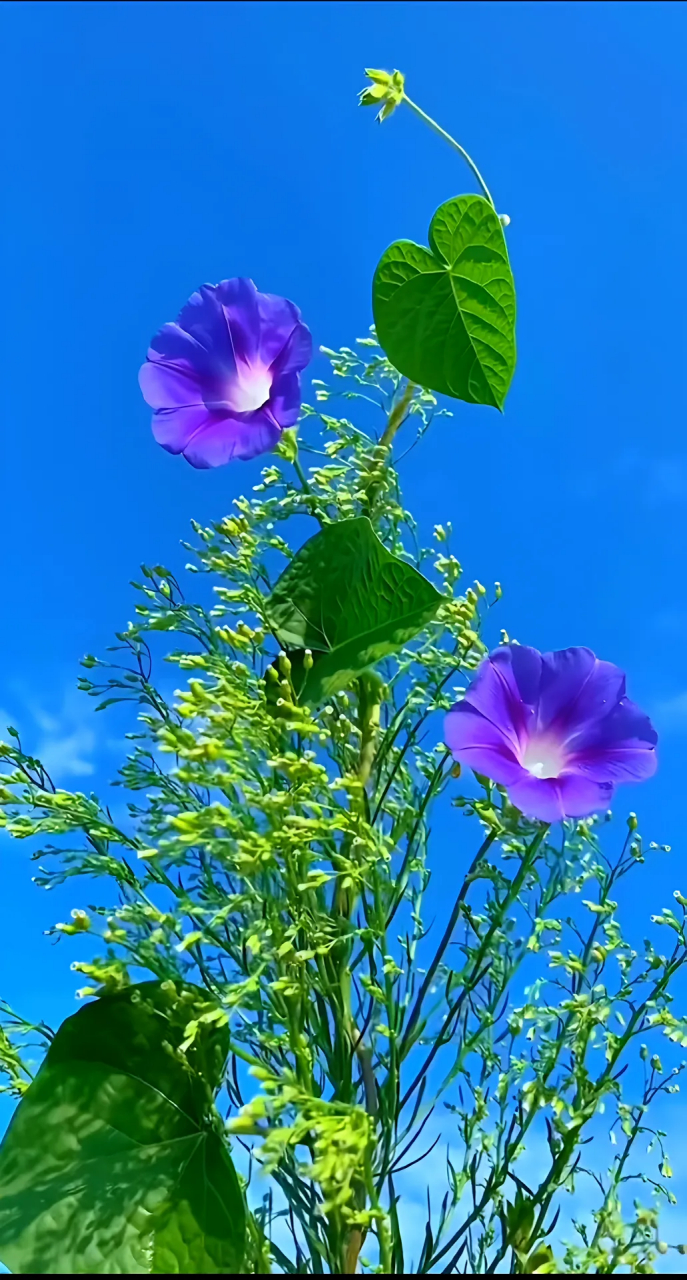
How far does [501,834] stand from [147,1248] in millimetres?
358

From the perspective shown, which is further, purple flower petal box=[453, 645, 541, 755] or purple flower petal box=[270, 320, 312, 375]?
purple flower petal box=[270, 320, 312, 375]

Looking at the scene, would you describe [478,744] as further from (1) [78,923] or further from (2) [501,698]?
(1) [78,923]

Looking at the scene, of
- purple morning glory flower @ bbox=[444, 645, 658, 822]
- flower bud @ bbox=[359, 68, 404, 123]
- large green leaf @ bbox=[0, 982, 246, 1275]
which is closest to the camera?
large green leaf @ bbox=[0, 982, 246, 1275]

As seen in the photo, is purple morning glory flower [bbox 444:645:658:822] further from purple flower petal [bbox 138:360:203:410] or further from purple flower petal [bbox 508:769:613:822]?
purple flower petal [bbox 138:360:203:410]

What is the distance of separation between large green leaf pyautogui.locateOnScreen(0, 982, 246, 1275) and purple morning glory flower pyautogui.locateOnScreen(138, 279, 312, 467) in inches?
18.5

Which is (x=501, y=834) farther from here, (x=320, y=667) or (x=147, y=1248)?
(x=147, y=1248)

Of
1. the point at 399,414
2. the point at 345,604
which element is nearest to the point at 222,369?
the point at 399,414

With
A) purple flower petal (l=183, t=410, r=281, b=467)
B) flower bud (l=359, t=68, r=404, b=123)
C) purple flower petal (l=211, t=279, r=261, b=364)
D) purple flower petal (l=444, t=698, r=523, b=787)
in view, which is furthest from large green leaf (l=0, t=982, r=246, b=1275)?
flower bud (l=359, t=68, r=404, b=123)

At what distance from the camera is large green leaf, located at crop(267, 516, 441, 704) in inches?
32.5

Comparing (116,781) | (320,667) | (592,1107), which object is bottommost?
(592,1107)

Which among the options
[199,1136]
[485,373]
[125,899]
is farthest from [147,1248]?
[485,373]

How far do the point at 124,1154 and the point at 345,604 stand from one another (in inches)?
16.8

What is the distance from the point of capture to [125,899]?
2.80ft

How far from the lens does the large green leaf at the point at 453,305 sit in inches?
38.0
